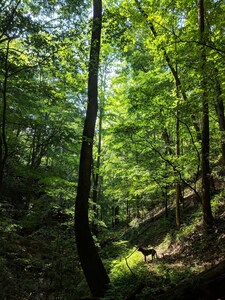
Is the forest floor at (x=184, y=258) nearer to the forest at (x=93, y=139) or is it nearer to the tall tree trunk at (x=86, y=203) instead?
the forest at (x=93, y=139)

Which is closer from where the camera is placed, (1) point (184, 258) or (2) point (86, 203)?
(2) point (86, 203)

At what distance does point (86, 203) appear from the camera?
674 centimetres

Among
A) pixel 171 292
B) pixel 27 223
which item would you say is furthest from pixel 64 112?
pixel 171 292

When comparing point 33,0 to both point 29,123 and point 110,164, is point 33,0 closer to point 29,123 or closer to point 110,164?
point 29,123

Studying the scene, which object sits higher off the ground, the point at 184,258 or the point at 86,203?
the point at 86,203

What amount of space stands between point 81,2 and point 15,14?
185cm

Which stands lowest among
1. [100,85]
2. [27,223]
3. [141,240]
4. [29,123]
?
[141,240]

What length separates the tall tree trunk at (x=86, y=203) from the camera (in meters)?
6.19

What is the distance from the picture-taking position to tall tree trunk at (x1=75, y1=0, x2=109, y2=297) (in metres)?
6.19

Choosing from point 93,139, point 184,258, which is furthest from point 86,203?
point 184,258

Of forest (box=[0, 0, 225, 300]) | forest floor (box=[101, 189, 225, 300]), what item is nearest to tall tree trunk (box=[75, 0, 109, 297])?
forest (box=[0, 0, 225, 300])

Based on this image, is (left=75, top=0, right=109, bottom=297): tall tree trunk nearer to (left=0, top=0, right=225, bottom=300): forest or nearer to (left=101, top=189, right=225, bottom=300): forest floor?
(left=0, top=0, right=225, bottom=300): forest

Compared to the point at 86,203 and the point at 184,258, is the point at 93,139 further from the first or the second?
the point at 184,258

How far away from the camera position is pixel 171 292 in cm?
418
